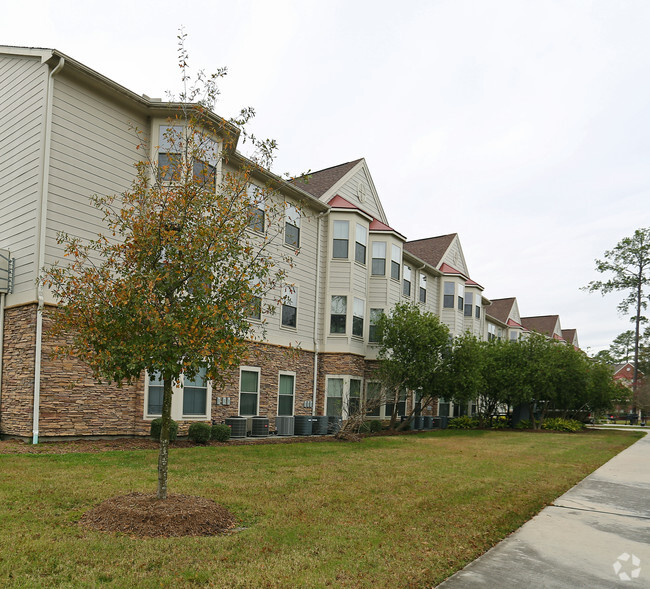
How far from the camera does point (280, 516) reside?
7121 millimetres

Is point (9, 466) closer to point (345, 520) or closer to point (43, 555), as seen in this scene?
point (43, 555)

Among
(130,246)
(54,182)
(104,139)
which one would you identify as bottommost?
(130,246)

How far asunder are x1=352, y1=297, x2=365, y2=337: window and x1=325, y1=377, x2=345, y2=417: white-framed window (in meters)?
2.13

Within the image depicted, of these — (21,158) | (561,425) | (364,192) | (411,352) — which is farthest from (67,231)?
(561,425)

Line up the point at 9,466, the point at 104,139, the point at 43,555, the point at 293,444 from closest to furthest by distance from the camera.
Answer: the point at 43,555
the point at 9,466
the point at 104,139
the point at 293,444

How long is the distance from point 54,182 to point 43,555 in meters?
10.5

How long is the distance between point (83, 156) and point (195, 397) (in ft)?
23.7

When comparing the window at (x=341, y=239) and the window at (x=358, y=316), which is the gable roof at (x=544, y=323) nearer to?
the window at (x=358, y=316)

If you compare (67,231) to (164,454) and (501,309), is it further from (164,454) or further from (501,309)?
(501,309)

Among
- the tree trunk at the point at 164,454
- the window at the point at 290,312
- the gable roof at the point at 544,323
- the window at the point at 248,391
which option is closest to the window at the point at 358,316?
the window at the point at 290,312

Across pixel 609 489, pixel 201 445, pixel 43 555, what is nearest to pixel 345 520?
pixel 43 555

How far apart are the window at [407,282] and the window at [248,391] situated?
437 inches

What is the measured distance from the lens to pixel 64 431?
13359 mm

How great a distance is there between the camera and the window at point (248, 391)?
1866 cm
